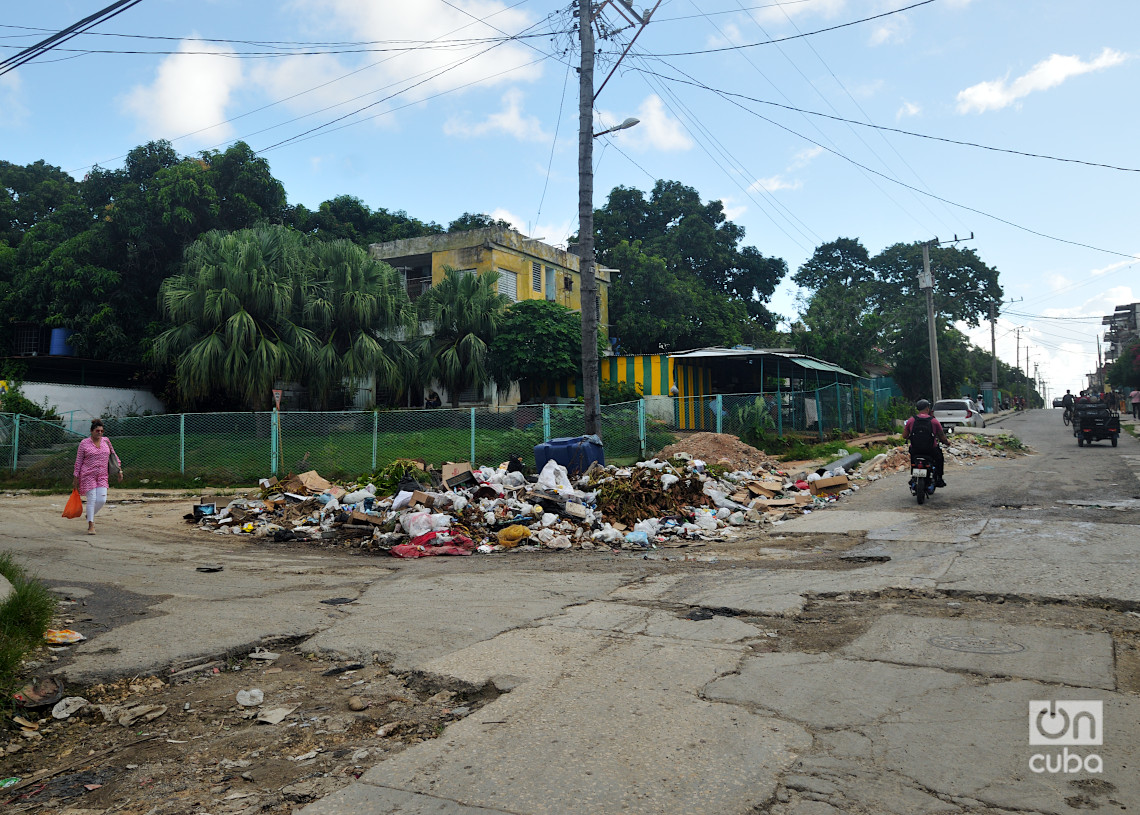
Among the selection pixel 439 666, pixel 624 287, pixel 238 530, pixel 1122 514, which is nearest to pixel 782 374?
pixel 624 287

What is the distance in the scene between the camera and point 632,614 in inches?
235

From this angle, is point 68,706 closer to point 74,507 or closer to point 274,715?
point 274,715

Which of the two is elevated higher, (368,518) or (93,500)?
(93,500)

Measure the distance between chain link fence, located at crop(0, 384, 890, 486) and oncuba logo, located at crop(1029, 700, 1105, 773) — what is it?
1374cm

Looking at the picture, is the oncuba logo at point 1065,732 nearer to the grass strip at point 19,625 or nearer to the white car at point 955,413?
the grass strip at point 19,625

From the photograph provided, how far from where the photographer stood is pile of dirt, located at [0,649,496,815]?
3.27m

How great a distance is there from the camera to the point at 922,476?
11633mm

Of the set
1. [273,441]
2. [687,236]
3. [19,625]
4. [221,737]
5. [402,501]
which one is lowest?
[221,737]

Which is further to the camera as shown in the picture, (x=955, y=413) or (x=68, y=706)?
(x=955, y=413)

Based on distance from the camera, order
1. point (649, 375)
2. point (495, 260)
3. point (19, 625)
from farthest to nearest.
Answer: point (495, 260) → point (649, 375) → point (19, 625)

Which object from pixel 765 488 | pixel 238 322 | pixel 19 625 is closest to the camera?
pixel 19 625

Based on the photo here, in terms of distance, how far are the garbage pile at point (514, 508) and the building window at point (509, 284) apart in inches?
789

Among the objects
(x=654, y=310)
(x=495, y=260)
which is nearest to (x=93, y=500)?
(x=495, y=260)

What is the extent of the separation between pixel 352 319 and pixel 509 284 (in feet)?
33.5
